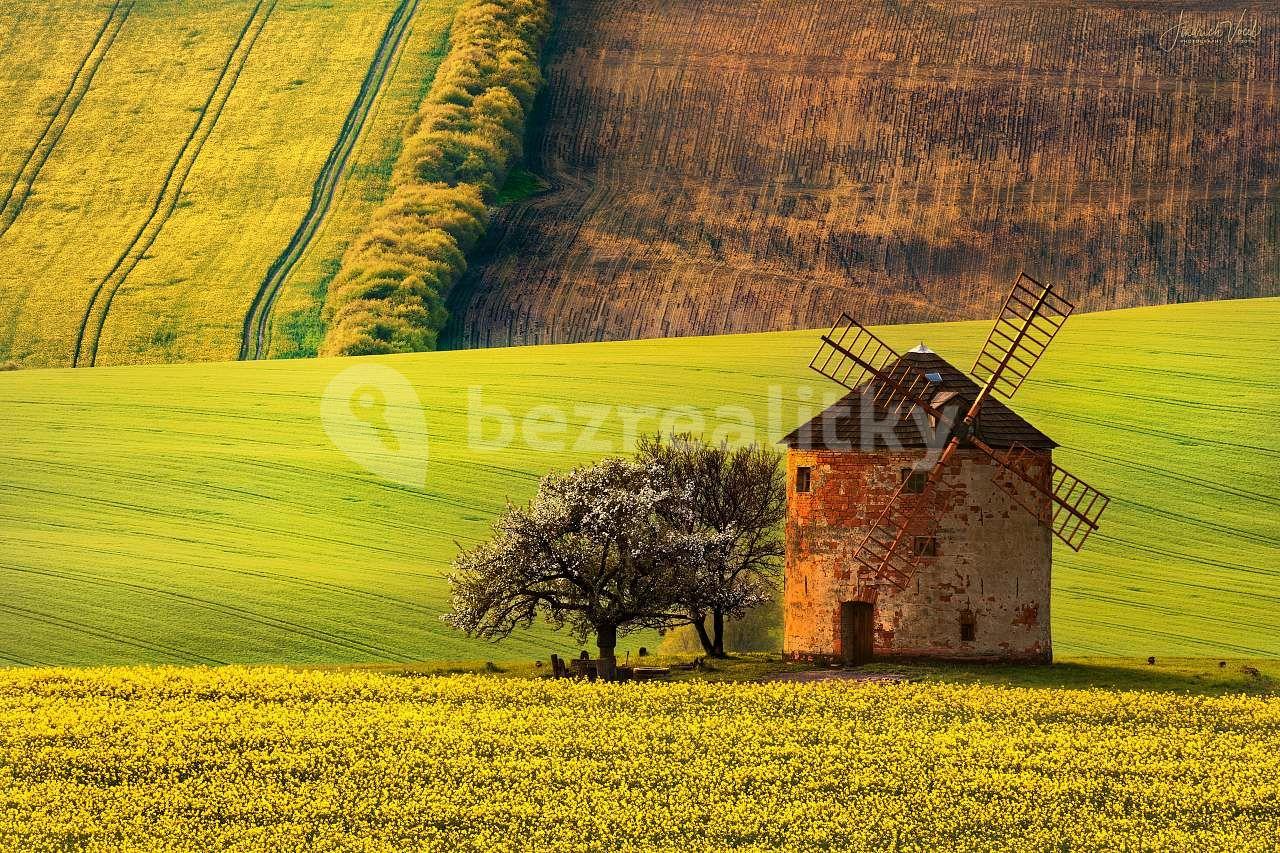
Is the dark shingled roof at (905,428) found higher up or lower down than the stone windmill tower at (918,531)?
higher up

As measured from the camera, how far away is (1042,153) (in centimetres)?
8762

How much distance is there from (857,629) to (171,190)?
199 ft

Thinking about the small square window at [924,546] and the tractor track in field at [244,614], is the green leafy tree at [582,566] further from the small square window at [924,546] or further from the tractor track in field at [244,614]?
the small square window at [924,546]

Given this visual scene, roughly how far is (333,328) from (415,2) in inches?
1432

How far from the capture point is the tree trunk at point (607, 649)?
39.8 m

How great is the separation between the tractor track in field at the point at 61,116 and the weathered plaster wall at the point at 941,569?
201 ft

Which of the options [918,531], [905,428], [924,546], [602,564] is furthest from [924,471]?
[602,564]

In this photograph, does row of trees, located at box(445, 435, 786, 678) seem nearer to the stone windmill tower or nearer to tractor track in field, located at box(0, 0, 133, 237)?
the stone windmill tower

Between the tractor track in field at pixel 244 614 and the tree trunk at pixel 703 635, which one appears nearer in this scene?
the tree trunk at pixel 703 635

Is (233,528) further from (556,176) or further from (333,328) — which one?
(556,176)

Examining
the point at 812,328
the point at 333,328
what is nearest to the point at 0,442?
the point at 333,328

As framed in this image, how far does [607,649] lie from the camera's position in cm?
4031
